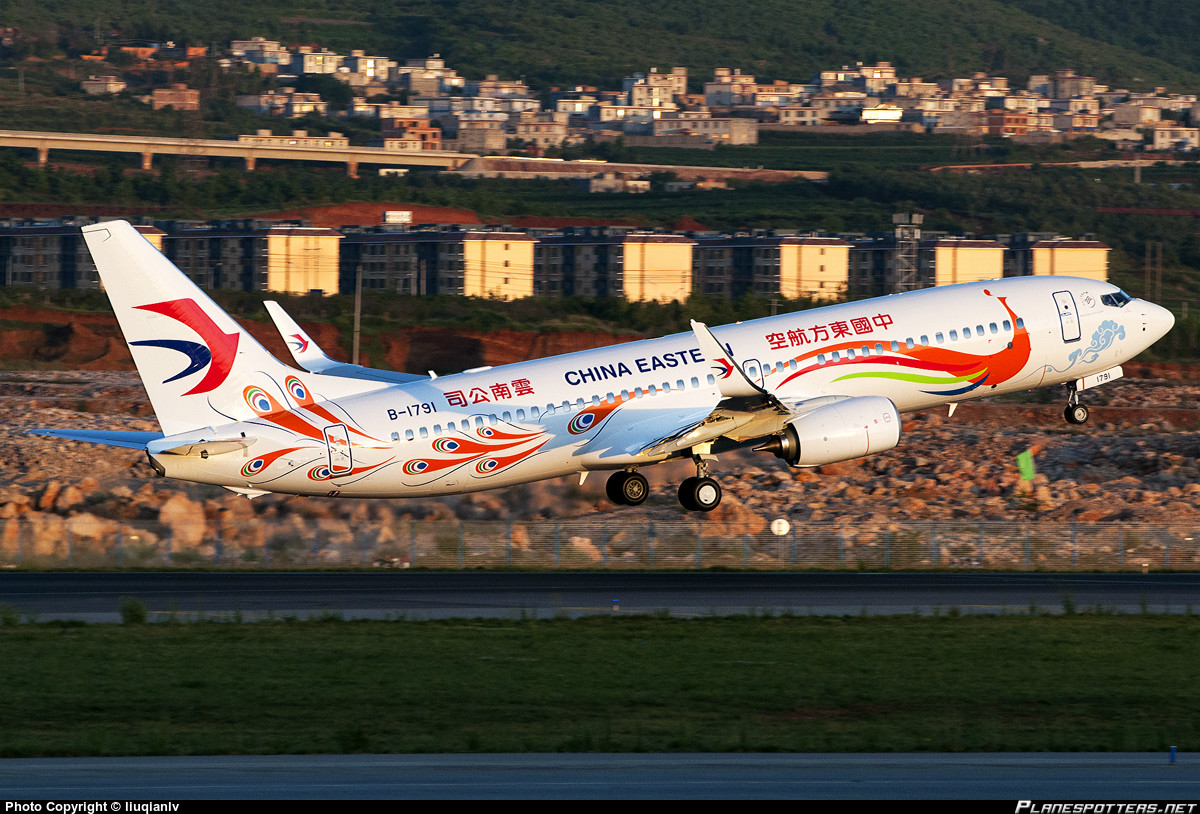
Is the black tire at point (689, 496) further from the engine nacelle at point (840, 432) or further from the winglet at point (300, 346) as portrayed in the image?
the winglet at point (300, 346)

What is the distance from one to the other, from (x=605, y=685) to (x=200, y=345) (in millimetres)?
16140

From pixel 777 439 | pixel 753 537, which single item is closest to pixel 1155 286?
pixel 753 537

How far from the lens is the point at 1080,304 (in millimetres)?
49625

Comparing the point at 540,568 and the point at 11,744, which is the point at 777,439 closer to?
the point at 540,568

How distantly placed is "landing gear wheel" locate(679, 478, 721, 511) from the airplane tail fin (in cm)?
1254

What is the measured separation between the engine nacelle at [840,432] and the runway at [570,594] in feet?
13.8

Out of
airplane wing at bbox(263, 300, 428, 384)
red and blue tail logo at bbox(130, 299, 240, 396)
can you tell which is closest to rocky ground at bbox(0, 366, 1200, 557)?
airplane wing at bbox(263, 300, 428, 384)

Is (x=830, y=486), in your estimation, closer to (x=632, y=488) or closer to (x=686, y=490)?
Answer: (x=632, y=488)

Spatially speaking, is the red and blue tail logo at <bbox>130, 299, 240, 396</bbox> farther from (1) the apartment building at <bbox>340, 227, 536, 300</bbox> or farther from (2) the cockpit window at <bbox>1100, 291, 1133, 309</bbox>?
(1) the apartment building at <bbox>340, 227, 536, 300</bbox>

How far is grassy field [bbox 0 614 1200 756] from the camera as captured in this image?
26656 millimetres

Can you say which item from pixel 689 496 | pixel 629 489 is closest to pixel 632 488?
pixel 629 489

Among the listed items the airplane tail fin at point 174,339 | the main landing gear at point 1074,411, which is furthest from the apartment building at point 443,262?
the airplane tail fin at point 174,339

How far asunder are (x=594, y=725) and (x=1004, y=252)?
116m

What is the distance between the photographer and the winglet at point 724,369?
1735 inches
